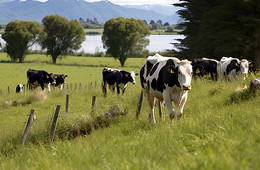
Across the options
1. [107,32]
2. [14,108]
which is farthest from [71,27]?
[14,108]

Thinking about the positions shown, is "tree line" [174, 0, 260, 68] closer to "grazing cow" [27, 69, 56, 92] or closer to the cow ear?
"grazing cow" [27, 69, 56, 92]

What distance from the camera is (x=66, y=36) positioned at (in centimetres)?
7156

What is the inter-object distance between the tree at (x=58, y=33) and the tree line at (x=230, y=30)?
48.8 meters

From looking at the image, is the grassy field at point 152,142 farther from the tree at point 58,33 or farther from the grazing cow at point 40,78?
the tree at point 58,33

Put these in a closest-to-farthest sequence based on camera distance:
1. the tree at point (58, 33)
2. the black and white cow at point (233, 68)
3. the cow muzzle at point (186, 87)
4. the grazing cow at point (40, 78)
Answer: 1. the cow muzzle at point (186, 87)
2. the black and white cow at point (233, 68)
3. the grazing cow at point (40, 78)
4. the tree at point (58, 33)

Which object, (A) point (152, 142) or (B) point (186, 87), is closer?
(A) point (152, 142)

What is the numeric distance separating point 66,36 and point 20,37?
10411mm

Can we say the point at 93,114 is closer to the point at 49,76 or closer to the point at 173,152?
the point at 173,152

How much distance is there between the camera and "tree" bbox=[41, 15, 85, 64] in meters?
71.3

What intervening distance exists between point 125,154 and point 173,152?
0.75 m

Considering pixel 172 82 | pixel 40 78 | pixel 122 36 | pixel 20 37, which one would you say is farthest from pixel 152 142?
pixel 20 37

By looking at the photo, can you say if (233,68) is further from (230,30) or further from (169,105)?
(169,105)

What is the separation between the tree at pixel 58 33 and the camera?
71312 millimetres

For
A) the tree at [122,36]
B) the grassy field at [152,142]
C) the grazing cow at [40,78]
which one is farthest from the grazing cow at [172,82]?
the tree at [122,36]
